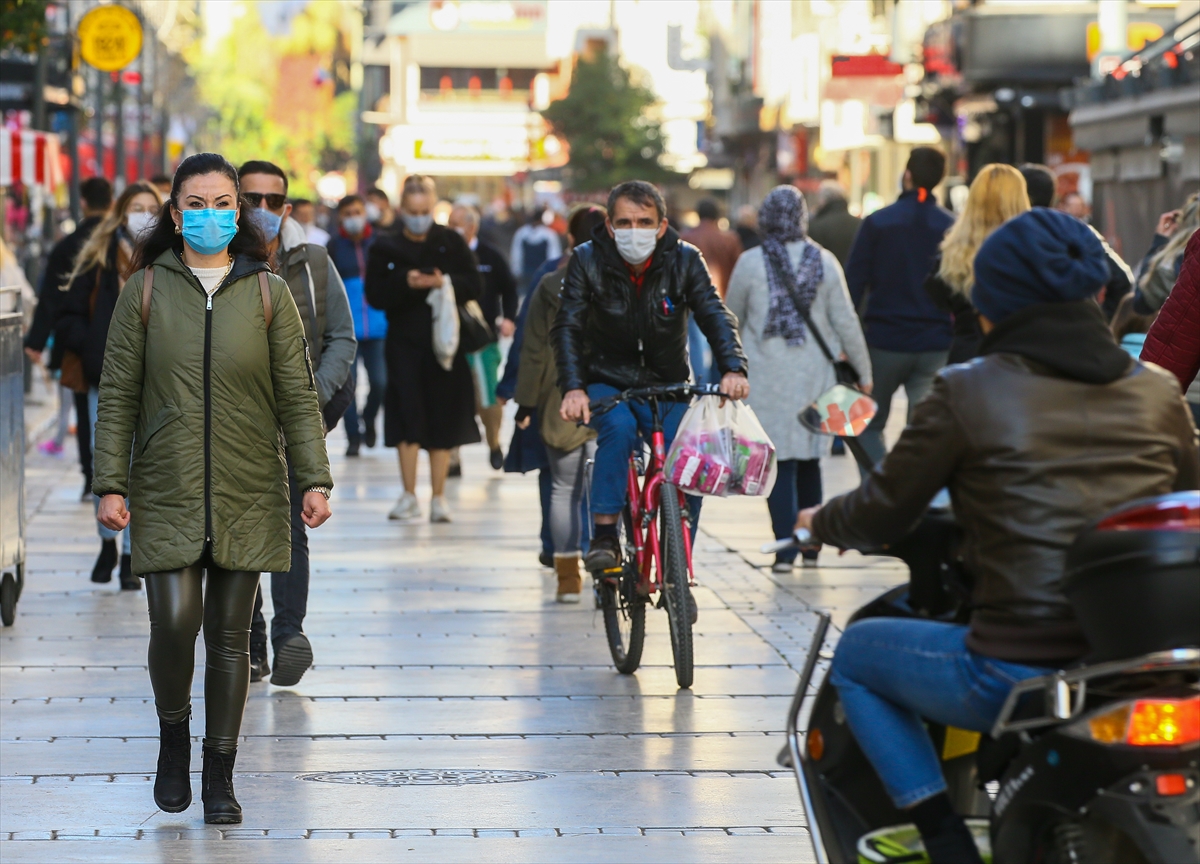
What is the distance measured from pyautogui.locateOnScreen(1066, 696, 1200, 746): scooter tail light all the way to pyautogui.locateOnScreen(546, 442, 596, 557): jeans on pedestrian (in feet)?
21.1

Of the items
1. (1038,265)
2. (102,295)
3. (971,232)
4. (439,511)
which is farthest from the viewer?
(439,511)

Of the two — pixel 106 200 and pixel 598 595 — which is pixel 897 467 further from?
pixel 106 200

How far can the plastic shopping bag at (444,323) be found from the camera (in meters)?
12.6

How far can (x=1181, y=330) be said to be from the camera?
6480 millimetres

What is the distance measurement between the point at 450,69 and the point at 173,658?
13469cm

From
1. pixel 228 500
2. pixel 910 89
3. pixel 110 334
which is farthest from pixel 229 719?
pixel 910 89

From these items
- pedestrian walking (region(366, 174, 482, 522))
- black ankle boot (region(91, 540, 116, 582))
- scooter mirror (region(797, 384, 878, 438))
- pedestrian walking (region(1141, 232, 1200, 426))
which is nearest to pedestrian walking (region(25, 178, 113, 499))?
black ankle boot (region(91, 540, 116, 582))

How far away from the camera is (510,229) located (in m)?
45.0

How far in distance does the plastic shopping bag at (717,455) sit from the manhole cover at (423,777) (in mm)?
1527

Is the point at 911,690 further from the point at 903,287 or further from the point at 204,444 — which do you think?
the point at 903,287

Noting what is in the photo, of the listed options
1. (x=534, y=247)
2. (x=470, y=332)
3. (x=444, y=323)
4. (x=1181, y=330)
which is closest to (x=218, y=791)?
(x=1181, y=330)

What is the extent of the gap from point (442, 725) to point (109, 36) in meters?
20.5

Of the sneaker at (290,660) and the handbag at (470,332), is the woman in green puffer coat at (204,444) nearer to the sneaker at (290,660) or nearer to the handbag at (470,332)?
the sneaker at (290,660)

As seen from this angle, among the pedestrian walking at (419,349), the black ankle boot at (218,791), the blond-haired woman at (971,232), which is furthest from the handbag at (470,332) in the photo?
the black ankle boot at (218,791)
